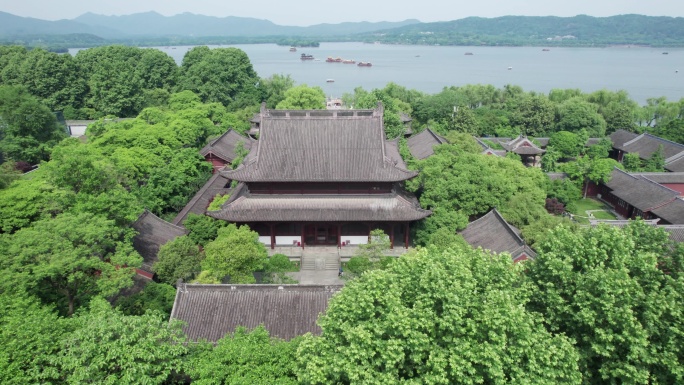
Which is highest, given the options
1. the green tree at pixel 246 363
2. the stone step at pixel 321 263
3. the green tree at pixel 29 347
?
the green tree at pixel 29 347

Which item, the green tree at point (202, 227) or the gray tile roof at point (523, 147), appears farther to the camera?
the gray tile roof at point (523, 147)

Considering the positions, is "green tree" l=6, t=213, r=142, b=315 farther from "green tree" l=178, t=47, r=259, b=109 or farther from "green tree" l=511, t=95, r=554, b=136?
"green tree" l=511, t=95, r=554, b=136

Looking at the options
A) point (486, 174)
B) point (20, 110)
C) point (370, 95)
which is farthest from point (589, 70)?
point (20, 110)

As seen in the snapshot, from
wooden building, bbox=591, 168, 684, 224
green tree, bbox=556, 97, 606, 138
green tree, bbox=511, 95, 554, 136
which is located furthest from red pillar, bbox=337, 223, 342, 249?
green tree, bbox=556, 97, 606, 138

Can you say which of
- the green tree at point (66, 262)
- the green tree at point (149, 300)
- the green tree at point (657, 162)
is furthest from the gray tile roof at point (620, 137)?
the green tree at point (66, 262)

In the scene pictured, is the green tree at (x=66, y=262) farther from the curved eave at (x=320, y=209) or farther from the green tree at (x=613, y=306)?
the green tree at (x=613, y=306)

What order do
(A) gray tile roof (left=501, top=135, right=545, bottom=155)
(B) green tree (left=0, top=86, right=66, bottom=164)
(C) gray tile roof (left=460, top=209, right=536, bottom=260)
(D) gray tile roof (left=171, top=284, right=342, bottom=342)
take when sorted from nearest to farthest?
(D) gray tile roof (left=171, top=284, right=342, bottom=342) < (C) gray tile roof (left=460, top=209, right=536, bottom=260) < (B) green tree (left=0, top=86, right=66, bottom=164) < (A) gray tile roof (left=501, top=135, right=545, bottom=155)

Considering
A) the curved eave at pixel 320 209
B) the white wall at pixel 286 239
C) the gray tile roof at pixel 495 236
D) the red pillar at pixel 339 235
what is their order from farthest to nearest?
the white wall at pixel 286 239
the red pillar at pixel 339 235
the curved eave at pixel 320 209
the gray tile roof at pixel 495 236
